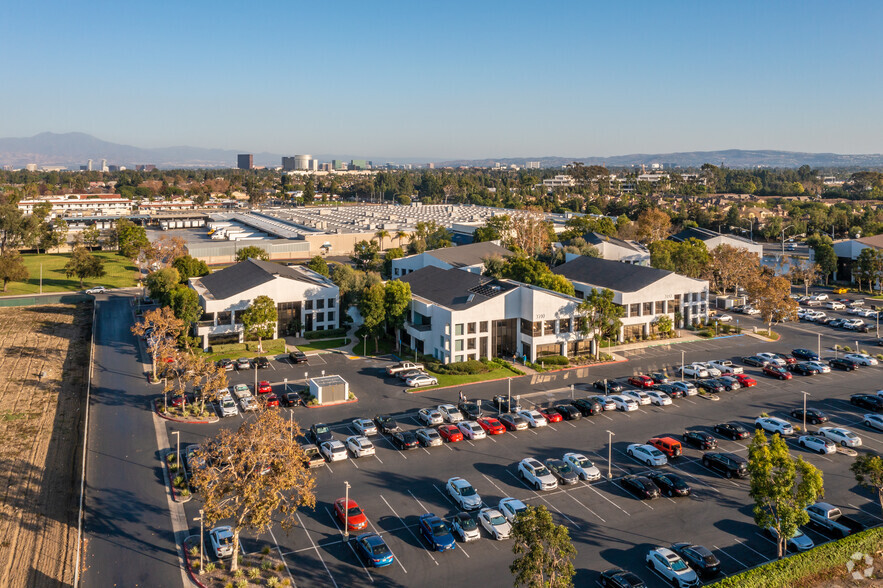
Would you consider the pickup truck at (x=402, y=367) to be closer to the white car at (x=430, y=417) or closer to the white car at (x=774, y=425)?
the white car at (x=430, y=417)

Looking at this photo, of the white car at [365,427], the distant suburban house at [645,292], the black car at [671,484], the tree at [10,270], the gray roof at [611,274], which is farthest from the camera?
the tree at [10,270]

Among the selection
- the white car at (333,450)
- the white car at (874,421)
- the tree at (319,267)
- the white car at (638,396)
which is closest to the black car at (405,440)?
the white car at (333,450)

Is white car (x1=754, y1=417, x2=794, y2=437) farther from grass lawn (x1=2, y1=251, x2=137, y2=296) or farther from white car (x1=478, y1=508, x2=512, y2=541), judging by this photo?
grass lawn (x1=2, y1=251, x2=137, y2=296)

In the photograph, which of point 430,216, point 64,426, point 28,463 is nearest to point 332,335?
point 64,426

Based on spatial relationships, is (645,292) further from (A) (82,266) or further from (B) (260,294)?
(A) (82,266)

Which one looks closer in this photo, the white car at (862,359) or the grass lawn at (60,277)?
the white car at (862,359)

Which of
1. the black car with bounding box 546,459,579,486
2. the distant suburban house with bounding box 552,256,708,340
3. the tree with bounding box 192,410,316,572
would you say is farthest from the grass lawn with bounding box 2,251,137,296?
the black car with bounding box 546,459,579,486

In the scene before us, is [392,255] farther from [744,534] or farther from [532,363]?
[744,534]
